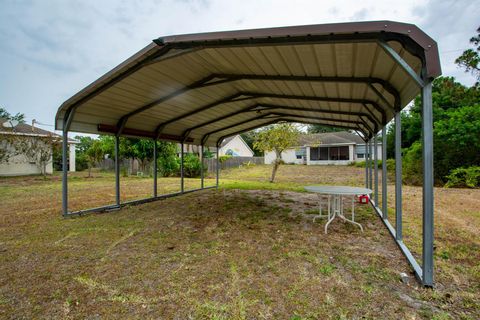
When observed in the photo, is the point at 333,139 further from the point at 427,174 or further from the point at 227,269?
the point at 227,269

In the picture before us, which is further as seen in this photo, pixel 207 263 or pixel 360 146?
pixel 360 146

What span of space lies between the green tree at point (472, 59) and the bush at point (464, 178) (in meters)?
3.84

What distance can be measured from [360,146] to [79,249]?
24.2 metres

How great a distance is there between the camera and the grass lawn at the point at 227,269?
6.67 feet

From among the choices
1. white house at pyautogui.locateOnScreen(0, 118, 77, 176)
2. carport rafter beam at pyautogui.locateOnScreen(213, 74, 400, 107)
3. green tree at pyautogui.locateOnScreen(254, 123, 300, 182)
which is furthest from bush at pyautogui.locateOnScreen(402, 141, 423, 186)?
white house at pyautogui.locateOnScreen(0, 118, 77, 176)

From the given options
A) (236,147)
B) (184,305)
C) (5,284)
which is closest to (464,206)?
(184,305)

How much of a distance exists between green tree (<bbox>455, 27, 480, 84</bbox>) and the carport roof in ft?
15.3

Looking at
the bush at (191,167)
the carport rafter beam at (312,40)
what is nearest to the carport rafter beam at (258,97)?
the carport rafter beam at (312,40)

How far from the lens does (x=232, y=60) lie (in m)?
3.90

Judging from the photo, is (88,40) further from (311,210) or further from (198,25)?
(311,210)

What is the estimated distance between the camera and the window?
24.1 metres

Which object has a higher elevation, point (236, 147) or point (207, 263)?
point (236, 147)

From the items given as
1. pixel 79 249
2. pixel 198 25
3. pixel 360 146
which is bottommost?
pixel 79 249

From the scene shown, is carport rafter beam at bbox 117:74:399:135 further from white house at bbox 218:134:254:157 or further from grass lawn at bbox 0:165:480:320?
white house at bbox 218:134:254:157
